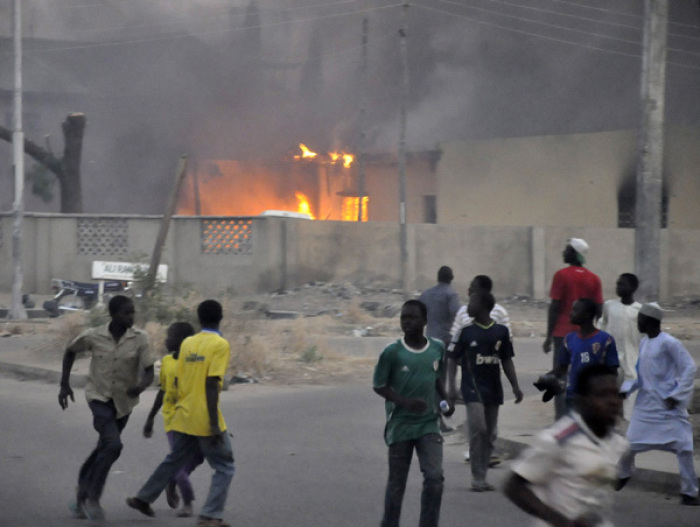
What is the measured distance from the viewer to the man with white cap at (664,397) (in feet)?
20.4

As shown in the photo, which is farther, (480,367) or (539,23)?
(539,23)

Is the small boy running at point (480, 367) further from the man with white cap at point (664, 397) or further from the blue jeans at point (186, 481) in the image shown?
the blue jeans at point (186, 481)

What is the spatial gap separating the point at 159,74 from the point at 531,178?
2344cm

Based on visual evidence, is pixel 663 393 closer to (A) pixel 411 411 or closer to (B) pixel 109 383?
Answer: (A) pixel 411 411

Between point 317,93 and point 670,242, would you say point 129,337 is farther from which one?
point 317,93

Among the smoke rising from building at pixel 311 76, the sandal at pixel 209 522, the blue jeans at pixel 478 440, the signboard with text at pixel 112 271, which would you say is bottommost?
the sandal at pixel 209 522

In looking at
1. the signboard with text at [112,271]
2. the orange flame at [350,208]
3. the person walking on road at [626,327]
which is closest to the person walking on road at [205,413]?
the person walking on road at [626,327]

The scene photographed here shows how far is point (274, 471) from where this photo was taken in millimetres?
7422

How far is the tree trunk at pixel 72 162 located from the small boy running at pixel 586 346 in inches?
942

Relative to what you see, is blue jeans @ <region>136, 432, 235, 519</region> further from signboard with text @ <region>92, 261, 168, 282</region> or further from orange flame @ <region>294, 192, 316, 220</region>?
orange flame @ <region>294, 192, 316, 220</region>

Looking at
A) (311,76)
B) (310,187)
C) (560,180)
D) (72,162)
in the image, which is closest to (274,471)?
(72,162)

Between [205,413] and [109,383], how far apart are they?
0.79 meters

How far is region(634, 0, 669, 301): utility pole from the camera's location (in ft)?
30.7

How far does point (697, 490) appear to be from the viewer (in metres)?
6.27
